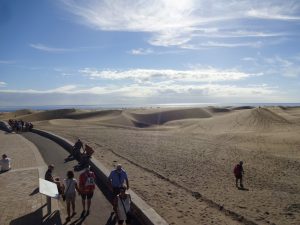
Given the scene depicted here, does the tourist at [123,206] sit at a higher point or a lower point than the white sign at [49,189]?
lower

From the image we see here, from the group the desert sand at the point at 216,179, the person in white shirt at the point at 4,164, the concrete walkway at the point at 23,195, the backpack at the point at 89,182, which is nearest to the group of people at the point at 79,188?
the backpack at the point at 89,182

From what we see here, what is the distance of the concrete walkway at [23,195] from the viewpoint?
9.38 meters

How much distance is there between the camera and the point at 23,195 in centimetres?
1157

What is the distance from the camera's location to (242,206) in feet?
38.8

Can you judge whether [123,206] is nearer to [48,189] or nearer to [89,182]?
[89,182]

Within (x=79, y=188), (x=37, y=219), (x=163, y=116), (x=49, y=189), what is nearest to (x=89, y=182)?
(x=79, y=188)

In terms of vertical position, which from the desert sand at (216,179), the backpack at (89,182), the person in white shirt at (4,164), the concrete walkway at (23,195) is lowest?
the desert sand at (216,179)

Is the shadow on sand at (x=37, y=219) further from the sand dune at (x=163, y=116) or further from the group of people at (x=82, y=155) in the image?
the sand dune at (x=163, y=116)

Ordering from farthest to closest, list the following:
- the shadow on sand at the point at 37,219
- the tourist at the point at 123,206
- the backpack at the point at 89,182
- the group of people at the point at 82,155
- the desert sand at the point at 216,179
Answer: the group of people at the point at 82,155 → the desert sand at the point at 216,179 → the backpack at the point at 89,182 → the shadow on sand at the point at 37,219 → the tourist at the point at 123,206

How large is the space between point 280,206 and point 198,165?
7692 millimetres

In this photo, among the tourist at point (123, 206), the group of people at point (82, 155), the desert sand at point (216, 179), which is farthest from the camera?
the group of people at point (82, 155)

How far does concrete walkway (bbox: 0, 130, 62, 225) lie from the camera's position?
938 centimetres

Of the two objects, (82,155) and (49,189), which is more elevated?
(49,189)

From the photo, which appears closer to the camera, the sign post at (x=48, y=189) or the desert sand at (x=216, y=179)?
the sign post at (x=48, y=189)
